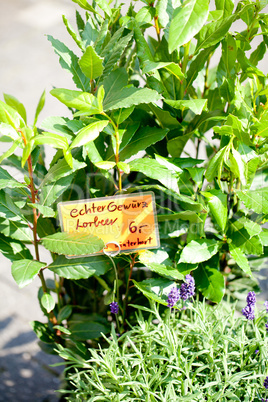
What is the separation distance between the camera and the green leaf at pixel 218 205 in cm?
78

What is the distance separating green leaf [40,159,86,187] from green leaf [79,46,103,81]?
0.17 m

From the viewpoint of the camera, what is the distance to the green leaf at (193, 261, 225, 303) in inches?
33.4

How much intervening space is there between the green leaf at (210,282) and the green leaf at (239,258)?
7 centimetres

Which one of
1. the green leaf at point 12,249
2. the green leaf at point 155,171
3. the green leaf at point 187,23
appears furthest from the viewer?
the green leaf at point 12,249

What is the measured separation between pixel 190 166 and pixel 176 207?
0.31 ft

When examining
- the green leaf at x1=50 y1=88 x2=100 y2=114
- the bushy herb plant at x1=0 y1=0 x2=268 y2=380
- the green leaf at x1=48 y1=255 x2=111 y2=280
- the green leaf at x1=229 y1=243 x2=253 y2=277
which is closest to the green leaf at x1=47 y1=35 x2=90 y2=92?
the bushy herb plant at x1=0 y1=0 x2=268 y2=380

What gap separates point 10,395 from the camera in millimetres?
1324

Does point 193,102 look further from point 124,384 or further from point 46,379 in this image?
point 46,379

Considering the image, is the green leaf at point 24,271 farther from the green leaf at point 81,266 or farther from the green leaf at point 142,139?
the green leaf at point 142,139

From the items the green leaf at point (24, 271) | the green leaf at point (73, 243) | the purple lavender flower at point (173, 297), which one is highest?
the green leaf at point (73, 243)

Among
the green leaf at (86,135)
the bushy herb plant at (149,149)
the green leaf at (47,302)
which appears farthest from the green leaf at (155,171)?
the green leaf at (47,302)

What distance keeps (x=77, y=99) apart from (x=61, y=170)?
0.46 ft

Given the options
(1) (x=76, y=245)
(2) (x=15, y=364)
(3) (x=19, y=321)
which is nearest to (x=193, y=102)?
(1) (x=76, y=245)

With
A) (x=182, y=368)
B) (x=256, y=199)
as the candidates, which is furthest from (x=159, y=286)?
(x=256, y=199)
